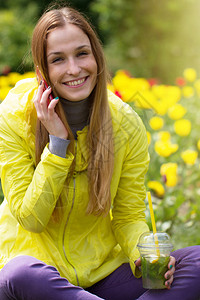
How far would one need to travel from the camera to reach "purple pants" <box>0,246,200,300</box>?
2139 mm

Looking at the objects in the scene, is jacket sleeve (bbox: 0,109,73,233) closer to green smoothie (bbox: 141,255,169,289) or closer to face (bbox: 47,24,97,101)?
face (bbox: 47,24,97,101)

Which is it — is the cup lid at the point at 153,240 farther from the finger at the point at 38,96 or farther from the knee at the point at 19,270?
the finger at the point at 38,96

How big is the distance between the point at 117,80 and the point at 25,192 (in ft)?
9.23

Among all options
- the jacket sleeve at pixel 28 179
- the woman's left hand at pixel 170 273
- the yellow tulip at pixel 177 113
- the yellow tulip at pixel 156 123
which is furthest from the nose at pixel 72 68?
the yellow tulip at pixel 177 113

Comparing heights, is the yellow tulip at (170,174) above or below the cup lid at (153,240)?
above

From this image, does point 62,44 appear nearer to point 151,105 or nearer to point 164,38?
point 151,105

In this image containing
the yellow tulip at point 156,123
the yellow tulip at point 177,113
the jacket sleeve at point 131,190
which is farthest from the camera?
the yellow tulip at point 177,113

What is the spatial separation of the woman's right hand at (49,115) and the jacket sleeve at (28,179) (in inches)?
3.9

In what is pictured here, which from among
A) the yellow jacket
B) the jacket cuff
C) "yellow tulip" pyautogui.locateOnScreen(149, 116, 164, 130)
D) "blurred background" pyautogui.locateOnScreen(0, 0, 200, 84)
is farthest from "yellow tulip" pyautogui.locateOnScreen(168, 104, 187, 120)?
"blurred background" pyautogui.locateOnScreen(0, 0, 200, 84)

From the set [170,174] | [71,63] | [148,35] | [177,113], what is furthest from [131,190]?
[148,35]

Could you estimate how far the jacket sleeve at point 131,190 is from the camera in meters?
2.52

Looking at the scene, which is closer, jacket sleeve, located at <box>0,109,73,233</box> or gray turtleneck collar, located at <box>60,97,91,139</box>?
jacket sleeve, located at <box>0,109,73,233</box>

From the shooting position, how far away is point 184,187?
3885mm

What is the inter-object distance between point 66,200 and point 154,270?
20.0 inches
